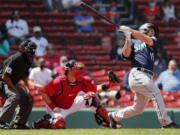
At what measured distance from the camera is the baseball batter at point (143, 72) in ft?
35.3

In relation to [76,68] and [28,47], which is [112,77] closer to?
[76,68]

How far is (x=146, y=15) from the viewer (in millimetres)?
20391

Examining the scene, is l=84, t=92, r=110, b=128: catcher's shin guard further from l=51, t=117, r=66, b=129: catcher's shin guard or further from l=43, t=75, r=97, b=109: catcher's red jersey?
l=51, t=117, r=66, b=129: catcher's shin guard

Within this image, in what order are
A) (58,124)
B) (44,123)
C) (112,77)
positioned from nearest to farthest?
(58,124)
(44,123)
(112,77)

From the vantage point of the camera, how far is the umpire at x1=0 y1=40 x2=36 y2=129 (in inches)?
428

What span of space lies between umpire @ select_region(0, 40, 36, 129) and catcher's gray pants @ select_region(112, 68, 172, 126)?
1650mm

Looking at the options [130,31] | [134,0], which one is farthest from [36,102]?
[134,0]

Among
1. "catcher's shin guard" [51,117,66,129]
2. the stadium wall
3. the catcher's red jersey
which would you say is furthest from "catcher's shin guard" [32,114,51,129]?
the stadium wall

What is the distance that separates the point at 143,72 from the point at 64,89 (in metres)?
1.42

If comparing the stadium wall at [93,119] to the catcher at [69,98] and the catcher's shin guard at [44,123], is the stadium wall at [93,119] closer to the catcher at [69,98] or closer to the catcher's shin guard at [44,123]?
the catcher at [69,98]

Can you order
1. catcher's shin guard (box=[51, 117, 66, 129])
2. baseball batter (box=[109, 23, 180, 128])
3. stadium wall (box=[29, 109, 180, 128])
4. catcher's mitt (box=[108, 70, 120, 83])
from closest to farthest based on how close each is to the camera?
baseball batter (box=[109, 23, 180, 128]) → catcher's shin guard (box=[51, 117, 66, 129]) → catcher's mitt (box=[108, 70, 120, 83]) → stadium wall (box=[29, 109, 180, 128])

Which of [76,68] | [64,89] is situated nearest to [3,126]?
[64,89]

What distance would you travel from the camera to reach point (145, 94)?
10906 mm

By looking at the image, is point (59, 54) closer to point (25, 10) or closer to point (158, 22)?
point (25, 10)
